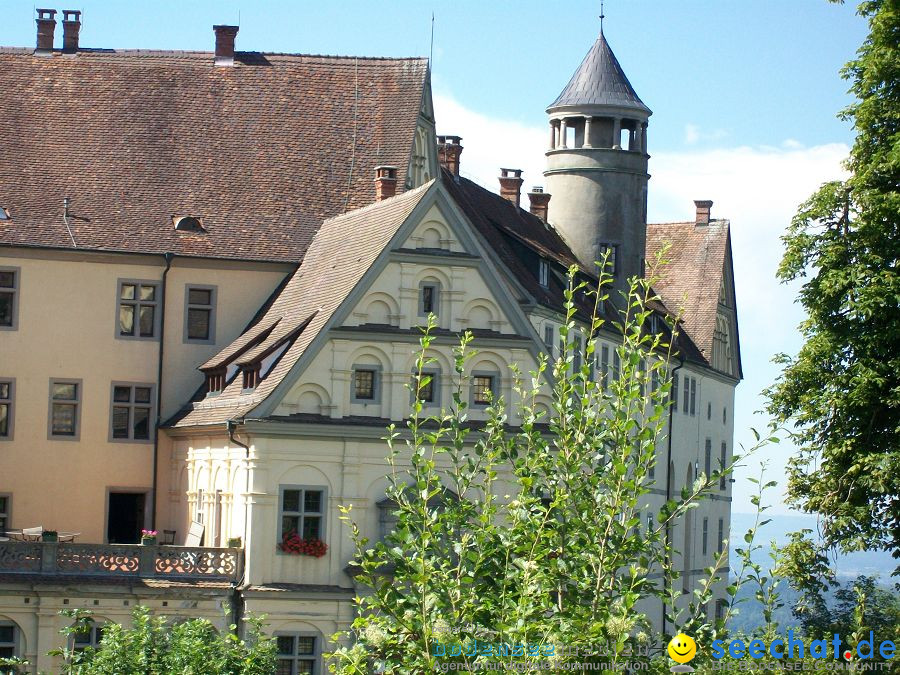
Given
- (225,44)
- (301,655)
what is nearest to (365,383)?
(301,655)

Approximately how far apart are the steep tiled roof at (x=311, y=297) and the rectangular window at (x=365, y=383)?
1.36 m

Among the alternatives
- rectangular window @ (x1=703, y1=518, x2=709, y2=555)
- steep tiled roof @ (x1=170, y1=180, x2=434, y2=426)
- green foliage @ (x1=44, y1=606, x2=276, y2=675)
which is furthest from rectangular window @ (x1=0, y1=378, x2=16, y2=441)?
rectangular window @ (x1=703, y1=518, x2=709, y2=555)

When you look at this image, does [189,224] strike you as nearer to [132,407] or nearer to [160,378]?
[160,378]

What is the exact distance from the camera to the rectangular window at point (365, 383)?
36.7 metres

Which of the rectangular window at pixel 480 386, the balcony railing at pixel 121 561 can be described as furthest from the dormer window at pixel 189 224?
the balcony railing at pixel 121 561

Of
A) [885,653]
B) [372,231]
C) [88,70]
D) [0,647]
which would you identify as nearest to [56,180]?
[88,70]

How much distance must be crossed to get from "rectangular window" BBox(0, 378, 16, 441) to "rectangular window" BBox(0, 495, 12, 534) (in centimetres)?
141

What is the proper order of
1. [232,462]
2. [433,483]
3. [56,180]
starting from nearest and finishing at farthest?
[433,483], [232,462], [56,180]

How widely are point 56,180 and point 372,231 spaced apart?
9.01 m

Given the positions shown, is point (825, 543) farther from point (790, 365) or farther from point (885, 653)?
point (885, 653)

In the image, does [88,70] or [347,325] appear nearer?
[347,325]

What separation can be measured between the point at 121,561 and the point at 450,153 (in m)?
23.2

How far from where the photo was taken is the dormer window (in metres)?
42.3

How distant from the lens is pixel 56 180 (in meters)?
42.5
